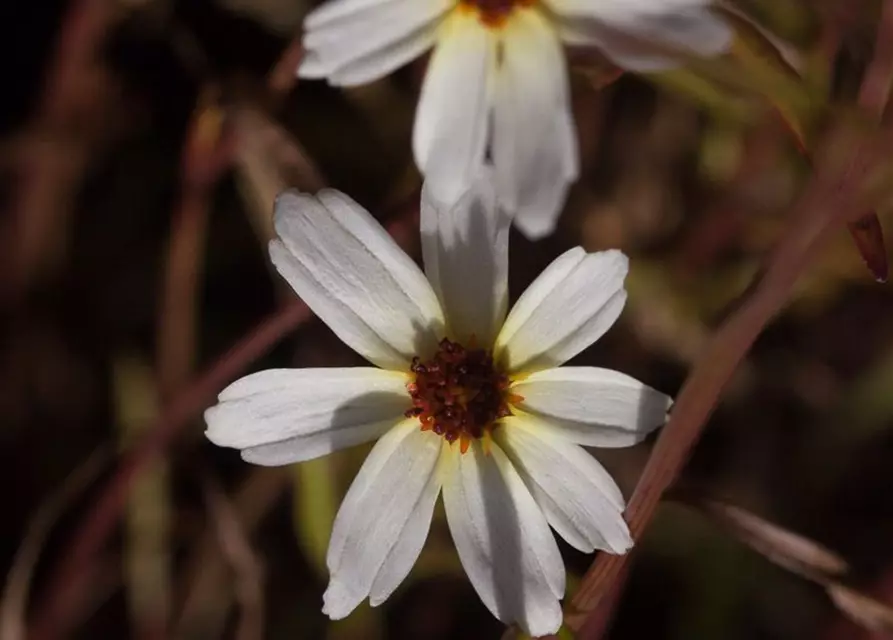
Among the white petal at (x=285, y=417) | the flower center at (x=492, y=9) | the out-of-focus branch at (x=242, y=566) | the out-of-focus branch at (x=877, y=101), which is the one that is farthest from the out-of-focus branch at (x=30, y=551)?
the out-of-focus branch at (x=877, y=101)

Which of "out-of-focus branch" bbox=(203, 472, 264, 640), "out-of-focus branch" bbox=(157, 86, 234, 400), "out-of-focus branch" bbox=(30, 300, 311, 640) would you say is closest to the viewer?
"out-of-focus branch" bbox=(30, 300, 311, 640)

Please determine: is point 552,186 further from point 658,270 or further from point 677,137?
point 677,137

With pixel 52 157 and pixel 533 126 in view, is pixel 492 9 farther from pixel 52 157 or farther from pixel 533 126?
pixel 52 157

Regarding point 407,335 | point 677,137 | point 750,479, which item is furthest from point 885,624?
point 677,137

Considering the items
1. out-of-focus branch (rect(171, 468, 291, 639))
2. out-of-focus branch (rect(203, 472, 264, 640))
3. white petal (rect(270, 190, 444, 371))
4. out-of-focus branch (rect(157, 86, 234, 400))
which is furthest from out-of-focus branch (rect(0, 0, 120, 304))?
white petal (rect(270, 190, 444, 371))

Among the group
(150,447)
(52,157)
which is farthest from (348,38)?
(52,157)

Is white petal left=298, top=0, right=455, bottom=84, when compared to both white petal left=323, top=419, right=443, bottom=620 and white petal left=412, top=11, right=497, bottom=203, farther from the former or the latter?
white petal left=323, top=419, right=443, bottom=620

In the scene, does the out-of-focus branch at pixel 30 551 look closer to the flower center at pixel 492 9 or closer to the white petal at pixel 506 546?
the white petal at pixel 506 546
